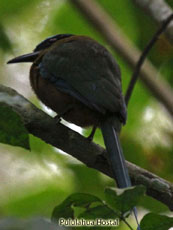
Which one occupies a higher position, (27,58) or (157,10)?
(157,10)

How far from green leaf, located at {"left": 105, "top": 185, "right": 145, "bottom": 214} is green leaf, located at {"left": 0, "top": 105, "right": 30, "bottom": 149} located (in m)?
0.37

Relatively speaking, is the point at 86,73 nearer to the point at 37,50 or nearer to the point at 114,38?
the point at 114,38

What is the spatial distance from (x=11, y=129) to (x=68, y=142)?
704 mm

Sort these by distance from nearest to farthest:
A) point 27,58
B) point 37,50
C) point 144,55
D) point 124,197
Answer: point 124,197
point 144,55
point 27,58
point 37,50

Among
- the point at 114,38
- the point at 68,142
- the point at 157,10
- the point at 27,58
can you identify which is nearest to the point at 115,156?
the point at 68,142

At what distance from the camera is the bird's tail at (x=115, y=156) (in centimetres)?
231

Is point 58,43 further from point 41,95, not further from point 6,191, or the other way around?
point 6,191

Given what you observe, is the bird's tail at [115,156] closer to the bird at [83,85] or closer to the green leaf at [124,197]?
the bird at [83,85]

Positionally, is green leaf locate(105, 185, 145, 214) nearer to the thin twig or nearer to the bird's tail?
the bird's tail

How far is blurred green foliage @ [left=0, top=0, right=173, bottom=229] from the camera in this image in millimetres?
3373

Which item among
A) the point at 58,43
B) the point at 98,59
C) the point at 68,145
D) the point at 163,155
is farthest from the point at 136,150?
the point at 68,145

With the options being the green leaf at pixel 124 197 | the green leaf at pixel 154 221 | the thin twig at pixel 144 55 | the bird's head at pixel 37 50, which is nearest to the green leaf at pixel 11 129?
the green leaf at pixel 124 197

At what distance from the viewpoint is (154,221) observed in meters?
1.63

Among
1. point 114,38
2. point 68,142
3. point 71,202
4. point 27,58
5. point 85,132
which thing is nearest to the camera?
point 71,202
